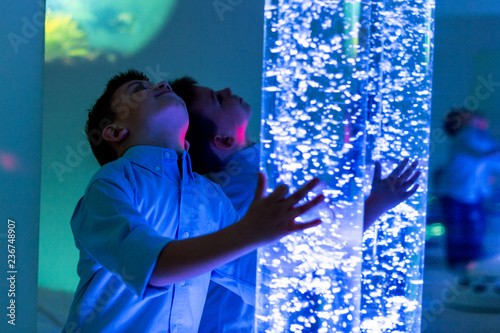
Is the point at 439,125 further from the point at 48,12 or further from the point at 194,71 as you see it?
the point at 48,12

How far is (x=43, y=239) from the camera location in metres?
1.36

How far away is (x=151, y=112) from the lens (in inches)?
29.9

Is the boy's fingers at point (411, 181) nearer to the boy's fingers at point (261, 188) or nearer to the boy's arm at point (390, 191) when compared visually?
the boy's arm at point (390, 191)

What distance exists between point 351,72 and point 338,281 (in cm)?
24

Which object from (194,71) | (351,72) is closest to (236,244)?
(351,72)

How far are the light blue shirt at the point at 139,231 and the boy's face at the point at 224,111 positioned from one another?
12.0 inches

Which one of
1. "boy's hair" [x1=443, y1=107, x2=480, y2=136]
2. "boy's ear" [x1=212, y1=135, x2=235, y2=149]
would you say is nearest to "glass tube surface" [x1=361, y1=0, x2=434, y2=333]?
"boy's ear" [x1=212, y1=135, x2=235, y2=149]

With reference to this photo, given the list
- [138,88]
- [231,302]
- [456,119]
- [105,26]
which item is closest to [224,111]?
[138,88]

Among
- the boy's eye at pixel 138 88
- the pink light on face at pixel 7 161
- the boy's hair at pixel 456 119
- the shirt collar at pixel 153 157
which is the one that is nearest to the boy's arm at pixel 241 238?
the shirt collar at pixel 153 157

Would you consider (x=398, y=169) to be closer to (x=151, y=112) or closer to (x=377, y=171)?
(x=377, y=171)

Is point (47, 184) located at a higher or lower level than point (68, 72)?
lower

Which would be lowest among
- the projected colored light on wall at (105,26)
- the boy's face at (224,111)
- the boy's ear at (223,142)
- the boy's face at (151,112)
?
the boy's face at (151,112)

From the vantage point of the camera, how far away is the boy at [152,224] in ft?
1.59

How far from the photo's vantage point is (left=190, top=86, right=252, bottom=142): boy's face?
1.08 metres
